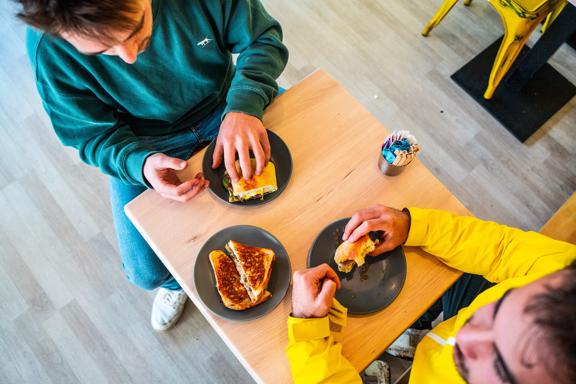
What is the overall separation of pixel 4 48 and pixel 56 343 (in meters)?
1.67

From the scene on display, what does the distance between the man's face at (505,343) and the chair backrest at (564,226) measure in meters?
0.85

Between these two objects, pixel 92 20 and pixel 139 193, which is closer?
pixel 92 20

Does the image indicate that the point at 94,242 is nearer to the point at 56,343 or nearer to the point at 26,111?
the point at 56,343

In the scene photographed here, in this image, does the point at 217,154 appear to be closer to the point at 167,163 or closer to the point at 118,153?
the point at 167,163

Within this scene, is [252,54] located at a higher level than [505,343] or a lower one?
lower

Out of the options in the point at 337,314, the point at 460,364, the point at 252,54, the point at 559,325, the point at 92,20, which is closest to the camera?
the point at 559,325

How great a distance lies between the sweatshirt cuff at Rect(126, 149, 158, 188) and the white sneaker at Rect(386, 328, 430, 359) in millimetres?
850

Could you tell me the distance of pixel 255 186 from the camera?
1028mm

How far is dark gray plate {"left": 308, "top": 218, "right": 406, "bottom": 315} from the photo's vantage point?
953 millimetres

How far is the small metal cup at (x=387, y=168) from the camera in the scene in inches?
41.7

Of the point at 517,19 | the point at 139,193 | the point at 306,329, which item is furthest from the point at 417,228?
the point at 517,19

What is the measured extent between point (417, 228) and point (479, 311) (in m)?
0.27

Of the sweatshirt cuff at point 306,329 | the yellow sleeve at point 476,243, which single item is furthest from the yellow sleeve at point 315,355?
the yellow sleeve at point 476,243

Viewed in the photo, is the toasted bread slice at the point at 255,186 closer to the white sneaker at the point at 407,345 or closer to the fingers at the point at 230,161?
the fingers at the point at 230,161
